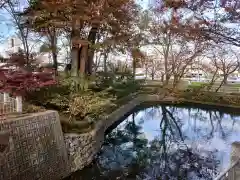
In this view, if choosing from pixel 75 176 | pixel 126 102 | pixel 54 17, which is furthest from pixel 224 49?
pixel 75 176

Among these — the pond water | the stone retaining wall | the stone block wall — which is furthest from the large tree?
the stone block wall

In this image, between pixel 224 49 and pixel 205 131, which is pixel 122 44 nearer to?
pixel 205 131

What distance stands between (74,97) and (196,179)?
161 inches

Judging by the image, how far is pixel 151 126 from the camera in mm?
12938

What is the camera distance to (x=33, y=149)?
5.72 m

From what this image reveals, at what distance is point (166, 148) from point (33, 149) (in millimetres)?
5180

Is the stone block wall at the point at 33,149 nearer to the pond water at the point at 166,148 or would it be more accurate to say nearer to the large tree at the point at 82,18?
the pond water at the point at 166,148

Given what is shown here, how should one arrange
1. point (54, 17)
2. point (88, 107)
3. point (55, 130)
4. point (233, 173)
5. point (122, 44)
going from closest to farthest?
point (233, 173) < point (55, 130) < point (88, 107) < point (54, 17) < point (122, 44)

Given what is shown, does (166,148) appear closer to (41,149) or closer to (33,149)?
(41,149)

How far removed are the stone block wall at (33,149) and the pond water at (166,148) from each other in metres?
0.75

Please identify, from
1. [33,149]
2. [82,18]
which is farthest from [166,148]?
[82,18]

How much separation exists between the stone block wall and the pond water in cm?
75

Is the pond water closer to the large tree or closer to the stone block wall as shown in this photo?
the stone block wall

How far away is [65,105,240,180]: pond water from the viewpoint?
722 centimetres
